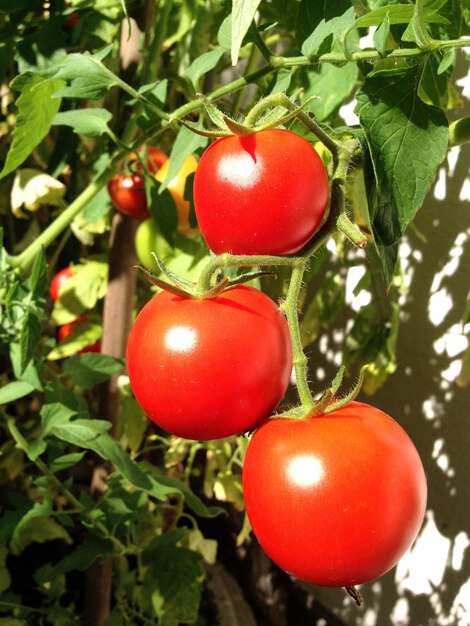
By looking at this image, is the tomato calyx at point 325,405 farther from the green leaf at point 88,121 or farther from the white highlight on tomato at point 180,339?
the green leaf at point 88,121

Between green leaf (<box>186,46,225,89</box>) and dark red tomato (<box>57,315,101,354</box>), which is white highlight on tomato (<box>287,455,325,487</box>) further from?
dark red tomato (<box>57,315,101,354</box>)

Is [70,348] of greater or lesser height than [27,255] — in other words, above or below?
below

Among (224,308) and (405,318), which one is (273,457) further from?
(405,318)

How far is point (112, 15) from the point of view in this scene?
0.79 meters

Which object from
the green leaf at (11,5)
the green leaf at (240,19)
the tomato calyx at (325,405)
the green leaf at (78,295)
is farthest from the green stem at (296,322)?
the green leaf at (78,295)

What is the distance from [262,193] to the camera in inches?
13.1

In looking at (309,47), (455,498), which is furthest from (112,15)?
(455,498)

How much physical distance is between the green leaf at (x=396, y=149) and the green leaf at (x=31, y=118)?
23cm

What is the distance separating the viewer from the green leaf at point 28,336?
1.87ft

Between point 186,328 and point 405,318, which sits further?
point 405,318

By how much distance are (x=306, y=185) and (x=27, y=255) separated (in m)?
0.38

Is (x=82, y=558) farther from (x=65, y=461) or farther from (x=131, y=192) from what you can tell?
(x=131, y=192)

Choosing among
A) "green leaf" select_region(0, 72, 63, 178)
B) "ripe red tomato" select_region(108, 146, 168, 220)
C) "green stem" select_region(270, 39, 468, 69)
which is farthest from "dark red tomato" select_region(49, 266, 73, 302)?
"green stem" select_region(270, 39, 468, 69)

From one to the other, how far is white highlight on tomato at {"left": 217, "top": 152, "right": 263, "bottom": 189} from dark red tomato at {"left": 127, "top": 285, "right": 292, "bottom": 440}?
60 millimetres
